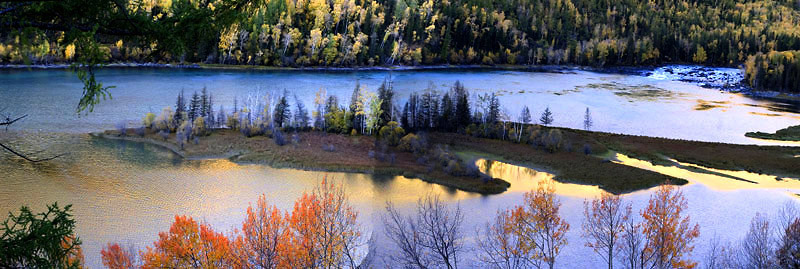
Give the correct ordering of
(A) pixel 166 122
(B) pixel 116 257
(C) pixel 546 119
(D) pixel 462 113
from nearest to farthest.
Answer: (B) pixel 116 257 < (A) pixel 166 122 < (D) pixel 462 113 < (C) pixel 546 119

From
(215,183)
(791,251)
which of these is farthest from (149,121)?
(791,251)

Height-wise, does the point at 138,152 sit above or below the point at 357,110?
below

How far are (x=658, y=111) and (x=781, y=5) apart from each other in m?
87.8

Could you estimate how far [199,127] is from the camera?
2223 cm

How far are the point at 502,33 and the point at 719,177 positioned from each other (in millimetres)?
55616

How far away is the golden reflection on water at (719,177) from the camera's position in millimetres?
18219

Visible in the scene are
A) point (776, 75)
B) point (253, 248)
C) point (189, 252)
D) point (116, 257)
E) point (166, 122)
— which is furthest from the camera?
point (776, 75)

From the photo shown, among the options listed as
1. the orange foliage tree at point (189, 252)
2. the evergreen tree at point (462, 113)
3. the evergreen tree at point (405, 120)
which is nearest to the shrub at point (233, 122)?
the evergreen tree at point (405, 120)

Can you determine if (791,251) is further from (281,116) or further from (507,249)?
(281,116)

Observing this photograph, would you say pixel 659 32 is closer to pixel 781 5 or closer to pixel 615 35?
pixel 615 35

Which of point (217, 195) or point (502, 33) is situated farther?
point (502, 33)

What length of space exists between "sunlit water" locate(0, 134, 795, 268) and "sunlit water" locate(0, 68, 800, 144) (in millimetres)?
5290

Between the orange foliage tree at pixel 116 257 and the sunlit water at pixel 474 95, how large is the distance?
1303 centimetres

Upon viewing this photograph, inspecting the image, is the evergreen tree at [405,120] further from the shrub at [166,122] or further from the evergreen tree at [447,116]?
the shrub at [166,122]
